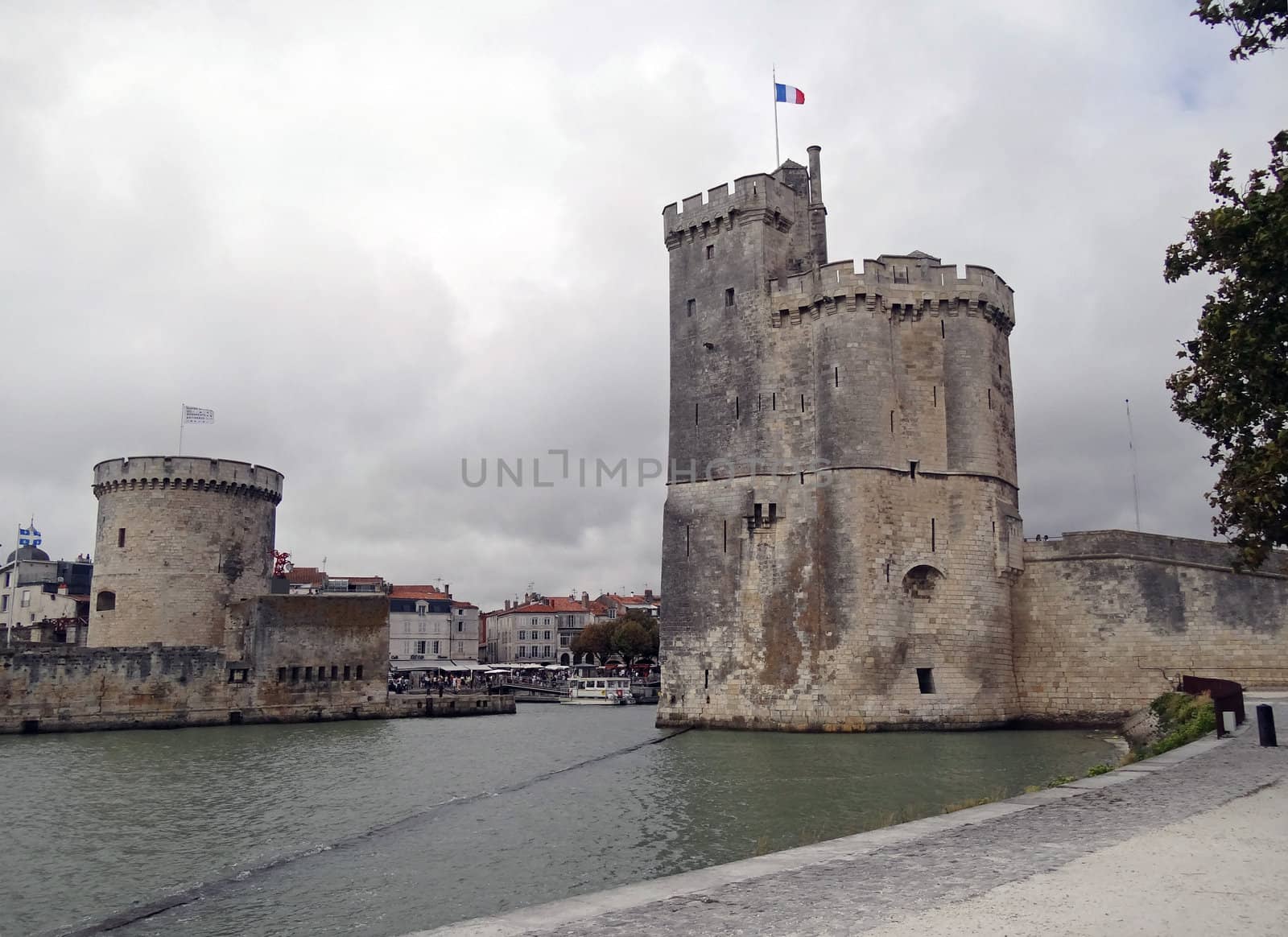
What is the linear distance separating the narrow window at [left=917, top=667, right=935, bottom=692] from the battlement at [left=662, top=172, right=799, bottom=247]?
13839 millimetres

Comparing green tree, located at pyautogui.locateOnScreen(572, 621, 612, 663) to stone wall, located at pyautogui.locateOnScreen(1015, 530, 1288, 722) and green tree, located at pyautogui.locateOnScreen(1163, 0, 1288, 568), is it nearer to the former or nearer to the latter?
stone wall, located at pyautogui.locateOnScreen(1015, 530, 1288, 722)

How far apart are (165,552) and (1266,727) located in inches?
1387

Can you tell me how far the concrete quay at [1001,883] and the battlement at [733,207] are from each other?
2323 centimetres

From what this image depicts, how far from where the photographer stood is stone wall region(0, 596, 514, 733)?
105ft

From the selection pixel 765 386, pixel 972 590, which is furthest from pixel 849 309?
pixel 972 590

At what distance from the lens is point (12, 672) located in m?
31.5

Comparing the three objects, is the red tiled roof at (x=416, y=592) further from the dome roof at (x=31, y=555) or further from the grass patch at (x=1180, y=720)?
the grass patch at (x=1180, y=720)

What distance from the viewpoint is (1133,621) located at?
27.2 m

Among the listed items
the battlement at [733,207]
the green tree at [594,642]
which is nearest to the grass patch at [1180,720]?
the battlement at [733,207]

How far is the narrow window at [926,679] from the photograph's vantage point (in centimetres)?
2694

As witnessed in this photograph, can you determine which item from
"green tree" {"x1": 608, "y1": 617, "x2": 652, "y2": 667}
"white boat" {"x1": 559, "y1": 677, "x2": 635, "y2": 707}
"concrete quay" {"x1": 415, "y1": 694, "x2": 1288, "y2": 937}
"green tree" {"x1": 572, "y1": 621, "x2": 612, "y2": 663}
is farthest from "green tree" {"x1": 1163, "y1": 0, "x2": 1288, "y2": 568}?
"green tree" {"x1": 572, "y1": 621, "x2": 612, "y2": 663}

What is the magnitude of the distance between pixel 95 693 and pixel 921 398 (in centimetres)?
2788

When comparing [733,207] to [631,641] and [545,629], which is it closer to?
[631,641]

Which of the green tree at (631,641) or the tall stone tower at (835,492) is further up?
the tall stone tower at (835,492)
